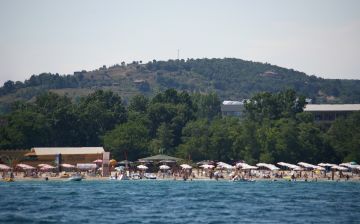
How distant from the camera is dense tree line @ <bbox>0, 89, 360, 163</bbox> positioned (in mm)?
136125

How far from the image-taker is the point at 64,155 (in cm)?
13162

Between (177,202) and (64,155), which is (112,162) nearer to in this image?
(64,155)

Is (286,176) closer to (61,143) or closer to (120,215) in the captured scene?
(61,143)

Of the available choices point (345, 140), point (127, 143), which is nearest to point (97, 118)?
point (127, 143)

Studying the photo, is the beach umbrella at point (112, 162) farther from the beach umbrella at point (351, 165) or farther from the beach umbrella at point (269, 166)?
the beach umbrella at point (351, 165)

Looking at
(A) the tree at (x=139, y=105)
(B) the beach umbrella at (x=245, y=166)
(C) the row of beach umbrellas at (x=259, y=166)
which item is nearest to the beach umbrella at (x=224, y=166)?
(C) the row of beach umbrellas at (x=259, y=166)

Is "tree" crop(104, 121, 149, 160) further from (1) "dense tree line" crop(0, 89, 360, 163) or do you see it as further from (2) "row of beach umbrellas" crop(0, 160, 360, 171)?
(2) "row of beach umbrellas" crop(0, 160, 360, 171)

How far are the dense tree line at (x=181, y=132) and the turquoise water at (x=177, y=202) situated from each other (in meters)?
18.3

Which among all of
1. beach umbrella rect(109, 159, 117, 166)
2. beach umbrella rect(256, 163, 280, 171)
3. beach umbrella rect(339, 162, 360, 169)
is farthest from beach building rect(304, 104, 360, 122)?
beach umbrella rect(109, 159, 117, 166)

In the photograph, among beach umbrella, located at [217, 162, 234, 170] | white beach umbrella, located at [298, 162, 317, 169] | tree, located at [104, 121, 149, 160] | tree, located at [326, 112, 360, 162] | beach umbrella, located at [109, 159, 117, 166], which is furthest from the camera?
tree, located at [326, 112, 360, 162]

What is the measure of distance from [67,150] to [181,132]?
2541 centimetres

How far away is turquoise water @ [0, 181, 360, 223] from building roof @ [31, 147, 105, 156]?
15.9 meters

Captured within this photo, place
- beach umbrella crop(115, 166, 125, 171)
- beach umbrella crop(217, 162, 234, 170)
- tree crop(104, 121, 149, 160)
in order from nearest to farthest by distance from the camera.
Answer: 1. beach umbrella crop(115, 166, 125, 171)
2. beach umbrella crop(217, 162, 234, 170)
3. tree crop(104, 121, 149, 160)

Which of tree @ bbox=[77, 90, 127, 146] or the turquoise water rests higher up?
tree @ bbox=[77, 90, 127, 146]
